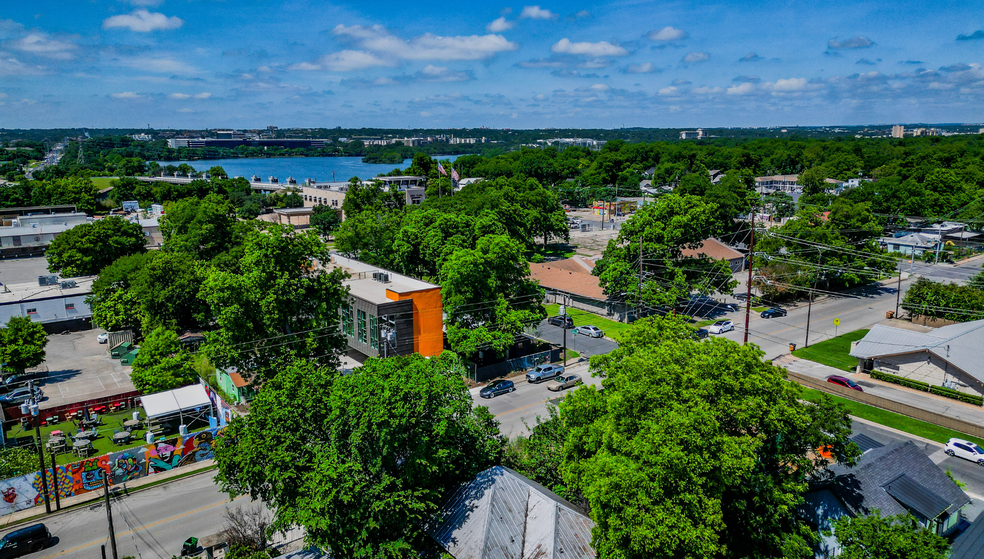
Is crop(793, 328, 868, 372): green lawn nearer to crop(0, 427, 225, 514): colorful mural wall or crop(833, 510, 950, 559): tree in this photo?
crop(833, 510, 950, 559): tree

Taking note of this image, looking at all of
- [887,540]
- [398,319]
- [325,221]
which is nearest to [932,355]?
[887,540]

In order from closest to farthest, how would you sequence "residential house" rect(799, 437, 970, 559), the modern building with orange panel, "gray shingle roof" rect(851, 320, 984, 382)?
"residential house" rect(799, 437, 970, 559) → "gray shingle roof" rect(851, 320, 984, 382) → the modern building with orange panel

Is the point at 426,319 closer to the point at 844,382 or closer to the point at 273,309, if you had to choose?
the point at 273,309

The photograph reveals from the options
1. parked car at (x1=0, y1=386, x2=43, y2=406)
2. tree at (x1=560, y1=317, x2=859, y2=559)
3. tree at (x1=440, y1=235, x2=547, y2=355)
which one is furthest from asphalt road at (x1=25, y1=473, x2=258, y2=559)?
tree at (x1=440, y1=235, x2=547, y2=355)

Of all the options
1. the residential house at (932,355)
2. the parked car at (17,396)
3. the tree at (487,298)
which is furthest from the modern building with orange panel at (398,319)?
the residential house at (932,355)

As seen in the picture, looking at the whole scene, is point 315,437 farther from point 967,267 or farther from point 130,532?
point 967,267

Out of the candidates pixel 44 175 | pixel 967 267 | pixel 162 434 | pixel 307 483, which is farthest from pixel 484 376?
pixel 44 175

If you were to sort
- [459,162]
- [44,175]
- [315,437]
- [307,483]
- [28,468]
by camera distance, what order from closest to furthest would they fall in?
1. [307,483]
2. [315,437]
3. [28,468]
4. [44,175]
5. [459,162]
